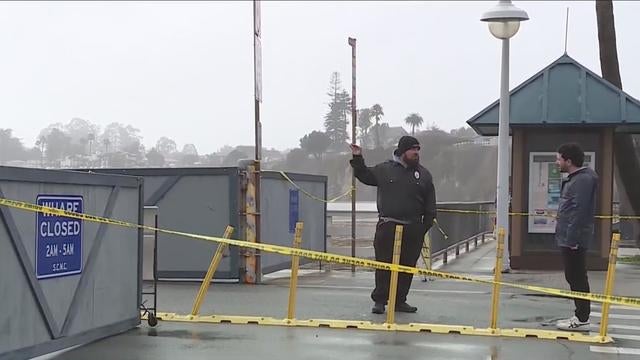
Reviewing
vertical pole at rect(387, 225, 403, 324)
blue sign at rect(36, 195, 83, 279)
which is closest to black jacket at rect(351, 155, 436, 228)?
vertical pole at rect(387, 225, 403, 324)

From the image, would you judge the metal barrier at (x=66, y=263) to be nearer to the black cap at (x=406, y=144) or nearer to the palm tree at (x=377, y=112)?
the black cap at (x=406, y=144)

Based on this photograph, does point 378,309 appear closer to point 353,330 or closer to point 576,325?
point 353,330

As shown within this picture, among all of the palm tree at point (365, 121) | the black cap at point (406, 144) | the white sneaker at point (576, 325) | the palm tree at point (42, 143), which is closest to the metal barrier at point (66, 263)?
the black cap at point (406, 144)

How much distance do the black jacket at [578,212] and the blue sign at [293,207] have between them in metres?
6.35

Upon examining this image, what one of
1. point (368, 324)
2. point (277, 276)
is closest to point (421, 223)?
point (368, 324)

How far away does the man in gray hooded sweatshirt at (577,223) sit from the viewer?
28.0 ft

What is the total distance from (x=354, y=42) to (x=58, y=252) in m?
9.31

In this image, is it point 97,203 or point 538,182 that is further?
point 538,182

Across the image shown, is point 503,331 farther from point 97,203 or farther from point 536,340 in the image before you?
point 97,203

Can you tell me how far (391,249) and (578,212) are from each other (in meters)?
2.09

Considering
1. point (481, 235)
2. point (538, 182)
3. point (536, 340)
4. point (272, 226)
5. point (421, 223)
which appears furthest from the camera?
point (481, 235)

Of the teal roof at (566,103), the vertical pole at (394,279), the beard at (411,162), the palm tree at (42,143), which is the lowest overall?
the vertical pole at (394,279)

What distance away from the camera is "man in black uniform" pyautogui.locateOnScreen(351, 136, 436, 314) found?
9438 mm

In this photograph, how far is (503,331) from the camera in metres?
8.50
